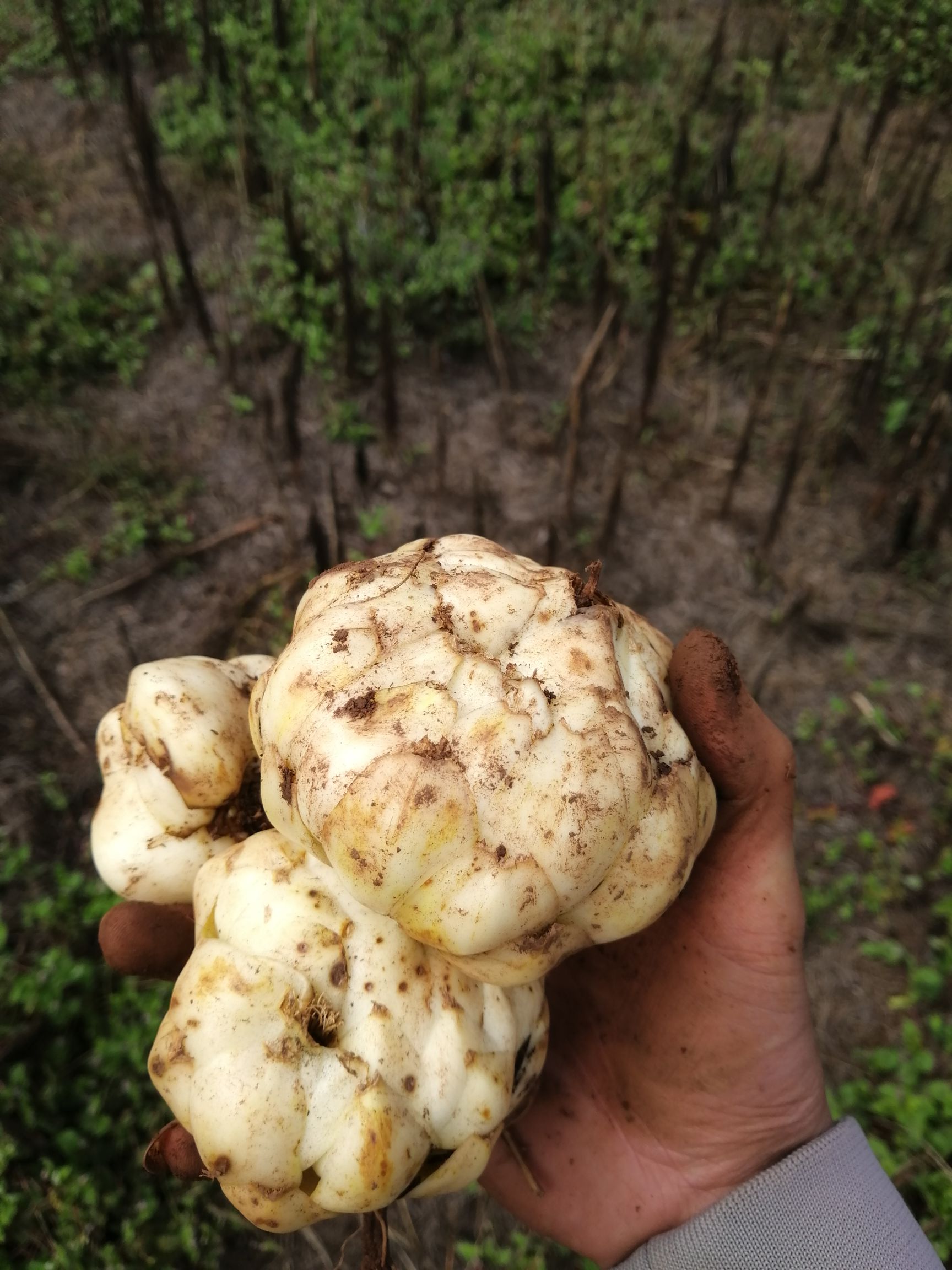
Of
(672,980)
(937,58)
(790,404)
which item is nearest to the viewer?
(672,980)

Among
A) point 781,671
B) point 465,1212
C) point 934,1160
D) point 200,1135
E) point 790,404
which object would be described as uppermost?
point 200,1135

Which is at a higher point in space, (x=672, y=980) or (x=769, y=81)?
(x=769, y=81)

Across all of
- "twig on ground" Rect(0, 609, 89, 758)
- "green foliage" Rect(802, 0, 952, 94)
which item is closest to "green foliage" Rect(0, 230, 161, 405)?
"twig on ground" Rect(0, 609, 89, 758)

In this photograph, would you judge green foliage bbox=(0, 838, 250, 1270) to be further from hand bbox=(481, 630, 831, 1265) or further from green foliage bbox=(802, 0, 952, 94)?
green foliage bbox=(802, 0, 952, 94)

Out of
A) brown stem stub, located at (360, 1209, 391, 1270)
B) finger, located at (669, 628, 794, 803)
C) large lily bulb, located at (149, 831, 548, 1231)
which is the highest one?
finger, located at (669, 628, 794, 803)

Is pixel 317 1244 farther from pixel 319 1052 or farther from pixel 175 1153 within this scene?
pixel 319 1052

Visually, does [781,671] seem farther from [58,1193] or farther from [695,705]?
[58,1193]

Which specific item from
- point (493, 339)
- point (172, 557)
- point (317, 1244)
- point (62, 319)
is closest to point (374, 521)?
point (172, 557)

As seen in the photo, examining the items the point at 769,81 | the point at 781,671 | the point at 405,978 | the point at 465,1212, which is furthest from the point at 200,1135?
the point at 769,81
